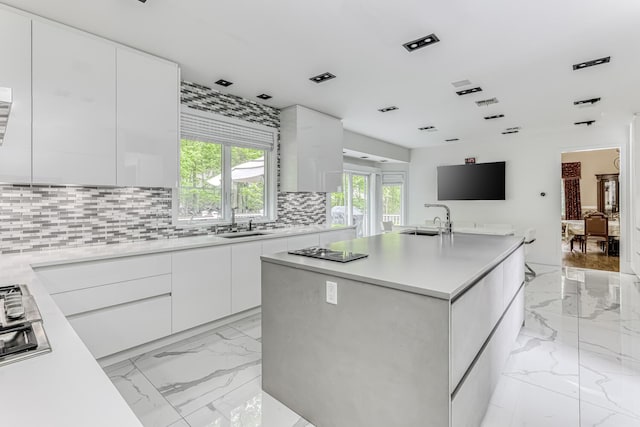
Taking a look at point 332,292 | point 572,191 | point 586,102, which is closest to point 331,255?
point 332,292

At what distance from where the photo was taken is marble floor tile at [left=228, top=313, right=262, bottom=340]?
3.07 metres

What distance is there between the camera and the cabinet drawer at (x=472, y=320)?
141cm

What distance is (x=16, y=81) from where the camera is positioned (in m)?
2.18

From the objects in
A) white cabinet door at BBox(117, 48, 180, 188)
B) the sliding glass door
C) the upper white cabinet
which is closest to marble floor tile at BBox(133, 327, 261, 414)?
white cabinet door at BBox(117, 48, 180, 188)

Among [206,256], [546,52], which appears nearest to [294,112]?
[206,256]

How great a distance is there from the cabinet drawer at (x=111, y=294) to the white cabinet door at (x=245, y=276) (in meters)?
0.67

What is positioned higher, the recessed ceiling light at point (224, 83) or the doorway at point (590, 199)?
the recessed ceiling light at point (224, 83)

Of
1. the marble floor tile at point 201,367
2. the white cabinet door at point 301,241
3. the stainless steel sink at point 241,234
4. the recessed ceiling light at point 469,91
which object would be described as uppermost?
the recessed ceiling light at point 469,91

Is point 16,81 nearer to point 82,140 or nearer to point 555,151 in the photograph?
point 82,140

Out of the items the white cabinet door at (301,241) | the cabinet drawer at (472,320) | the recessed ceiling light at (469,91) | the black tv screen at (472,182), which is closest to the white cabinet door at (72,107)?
the white cabinet door at (301,241)

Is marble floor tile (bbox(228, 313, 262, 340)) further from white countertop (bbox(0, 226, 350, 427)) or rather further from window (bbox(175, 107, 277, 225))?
white countertop (bbox(0, 226, 350, 427))

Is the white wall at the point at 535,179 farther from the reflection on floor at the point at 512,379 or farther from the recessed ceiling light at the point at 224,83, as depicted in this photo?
the recessed ceiling light at the point at 224,83

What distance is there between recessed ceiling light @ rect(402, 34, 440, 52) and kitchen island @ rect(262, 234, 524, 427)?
5.61ft

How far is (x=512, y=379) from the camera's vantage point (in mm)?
2287
